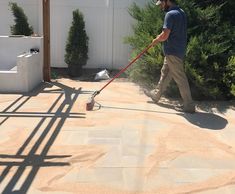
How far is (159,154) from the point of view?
17.2 feet

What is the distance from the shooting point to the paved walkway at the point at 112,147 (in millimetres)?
4359

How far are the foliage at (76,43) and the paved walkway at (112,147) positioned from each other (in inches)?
96.7

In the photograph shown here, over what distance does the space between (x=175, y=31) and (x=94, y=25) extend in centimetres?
433

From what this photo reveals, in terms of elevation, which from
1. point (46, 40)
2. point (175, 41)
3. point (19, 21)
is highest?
point (19, 21)

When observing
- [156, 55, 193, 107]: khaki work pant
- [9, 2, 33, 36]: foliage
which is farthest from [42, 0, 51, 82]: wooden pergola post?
[156, 55, 193, 107]: khaki work pant

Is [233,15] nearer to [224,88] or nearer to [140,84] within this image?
[224,88]

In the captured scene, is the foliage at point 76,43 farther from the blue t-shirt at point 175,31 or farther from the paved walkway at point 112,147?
the blue t-shirt at point 175,31

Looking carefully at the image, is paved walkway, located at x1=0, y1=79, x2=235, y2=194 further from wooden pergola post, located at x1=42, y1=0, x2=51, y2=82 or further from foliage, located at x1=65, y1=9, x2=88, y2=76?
foliage, located at x1=65, y1=9, x2=88, y2=76

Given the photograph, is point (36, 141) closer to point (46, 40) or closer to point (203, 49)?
point (203, 49)

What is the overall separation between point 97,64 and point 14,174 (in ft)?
22.3

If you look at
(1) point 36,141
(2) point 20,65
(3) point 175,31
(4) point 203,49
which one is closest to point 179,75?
(3) point 175,31

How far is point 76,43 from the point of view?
10.5m

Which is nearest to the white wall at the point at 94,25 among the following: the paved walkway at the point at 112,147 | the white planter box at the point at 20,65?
the white planter box at the point at 20,65

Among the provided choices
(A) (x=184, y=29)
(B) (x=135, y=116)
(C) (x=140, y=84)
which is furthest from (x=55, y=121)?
(C) (x=140, y=84)
